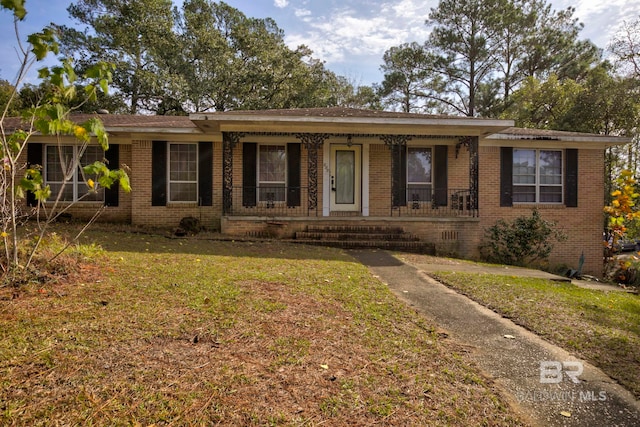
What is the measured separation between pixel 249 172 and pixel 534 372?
395 inches

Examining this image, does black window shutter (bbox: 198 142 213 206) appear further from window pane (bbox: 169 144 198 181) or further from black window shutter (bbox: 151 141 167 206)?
black window shutter (bbox: 151 141 167 206)

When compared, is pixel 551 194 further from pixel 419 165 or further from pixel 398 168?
pixel 398 168

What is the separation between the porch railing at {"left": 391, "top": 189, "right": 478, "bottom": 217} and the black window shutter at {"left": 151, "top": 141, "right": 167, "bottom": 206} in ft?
24.1

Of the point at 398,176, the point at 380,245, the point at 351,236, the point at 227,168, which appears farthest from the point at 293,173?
the point at 380,245

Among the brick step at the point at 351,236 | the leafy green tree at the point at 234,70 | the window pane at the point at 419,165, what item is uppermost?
the leafy green tree at the point at 234,70

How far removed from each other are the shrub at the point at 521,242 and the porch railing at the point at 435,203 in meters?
1.28

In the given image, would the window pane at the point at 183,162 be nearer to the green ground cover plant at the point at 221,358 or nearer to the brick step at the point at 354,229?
the brick step at the point at 354,229

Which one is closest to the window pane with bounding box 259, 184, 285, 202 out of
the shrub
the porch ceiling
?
the porch ceiling

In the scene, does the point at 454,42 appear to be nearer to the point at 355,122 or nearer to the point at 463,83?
the point at 463,83

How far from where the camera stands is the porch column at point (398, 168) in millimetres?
10961

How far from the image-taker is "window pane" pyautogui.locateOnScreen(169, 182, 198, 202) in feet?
38.5

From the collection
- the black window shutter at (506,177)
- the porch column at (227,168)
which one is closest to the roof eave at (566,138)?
the black window shutter at (506,177)

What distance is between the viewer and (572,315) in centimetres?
448

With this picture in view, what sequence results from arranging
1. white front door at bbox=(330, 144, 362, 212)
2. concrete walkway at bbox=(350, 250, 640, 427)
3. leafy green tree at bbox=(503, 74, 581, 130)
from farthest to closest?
1. leafy green tree at bbox=(503, 74, 581, 130)
2. white front door at bbox=(330, 144, 362, 212)
3. concrete walkway at bbox=(350, 250, 640, 427)
